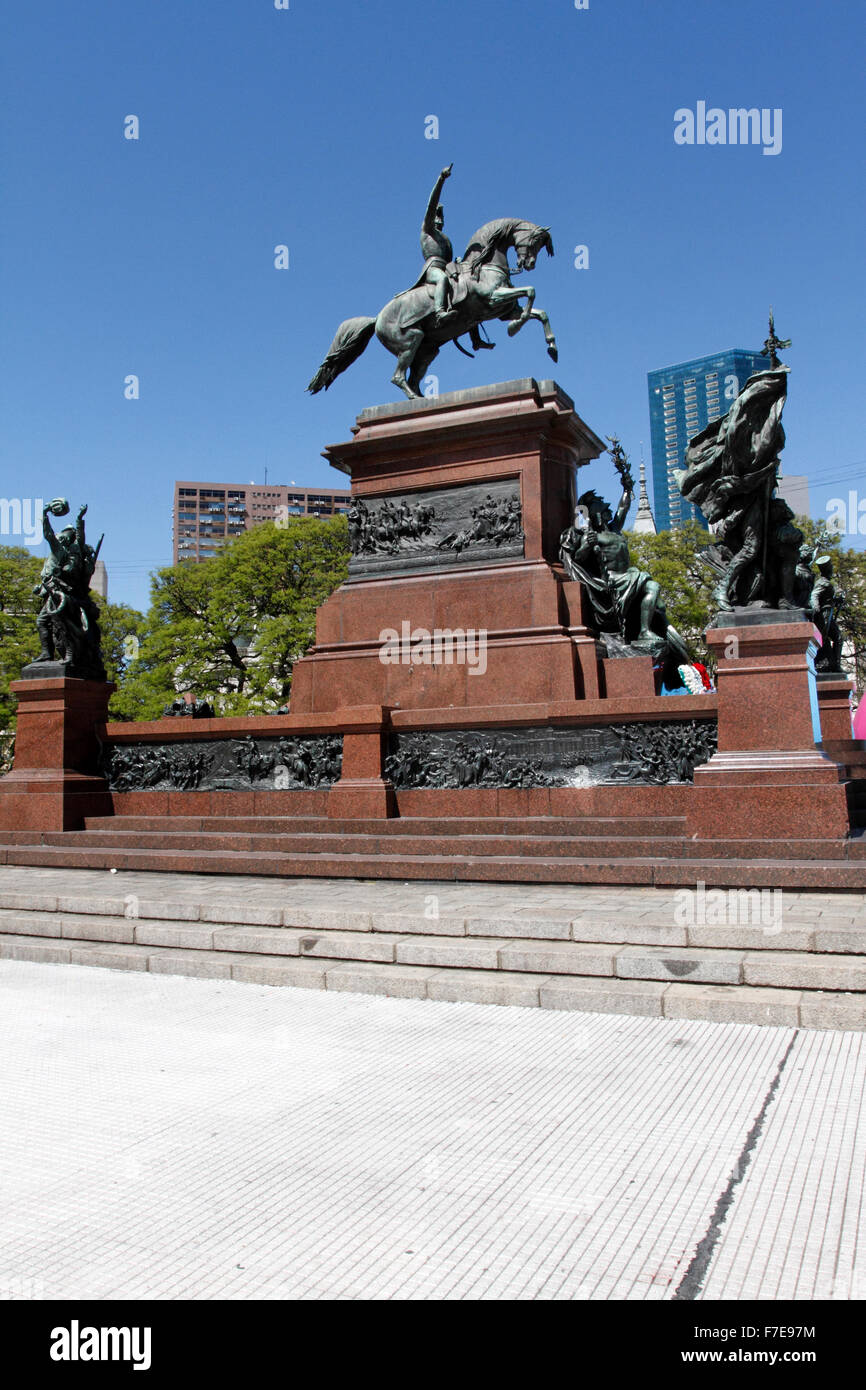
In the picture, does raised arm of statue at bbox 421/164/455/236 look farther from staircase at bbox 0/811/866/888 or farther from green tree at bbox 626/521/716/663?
green tree at bbox 626/521/716/663

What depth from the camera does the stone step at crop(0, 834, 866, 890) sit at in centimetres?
876

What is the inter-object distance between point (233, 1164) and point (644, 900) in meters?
5.20

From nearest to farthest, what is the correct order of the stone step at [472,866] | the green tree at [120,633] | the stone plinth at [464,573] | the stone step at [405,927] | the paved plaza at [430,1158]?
the paved plaza at [430,1158]
the stone step at [405,927]
the stone step at [472,866]
the stone plinth at [464,573]
the green tree at [120,633]

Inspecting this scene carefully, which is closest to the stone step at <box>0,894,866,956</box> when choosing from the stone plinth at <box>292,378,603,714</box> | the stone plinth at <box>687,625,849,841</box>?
the stone plinth at <box>687,625,849,841</box>

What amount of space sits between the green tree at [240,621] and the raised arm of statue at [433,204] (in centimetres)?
2383

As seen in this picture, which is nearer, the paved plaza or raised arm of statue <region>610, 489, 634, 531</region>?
the paved plaza

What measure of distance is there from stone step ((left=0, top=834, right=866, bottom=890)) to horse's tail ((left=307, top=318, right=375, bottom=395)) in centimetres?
866

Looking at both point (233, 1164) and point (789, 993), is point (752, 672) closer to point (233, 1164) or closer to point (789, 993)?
point (789, 993)

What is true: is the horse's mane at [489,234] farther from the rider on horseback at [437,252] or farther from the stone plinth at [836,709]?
the stone plinth at [836,709]

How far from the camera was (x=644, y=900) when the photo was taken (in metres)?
8.84

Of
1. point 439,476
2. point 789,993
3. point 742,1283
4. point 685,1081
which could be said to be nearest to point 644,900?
point 789,993

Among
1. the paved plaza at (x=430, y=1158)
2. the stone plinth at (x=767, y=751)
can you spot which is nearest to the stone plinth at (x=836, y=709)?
the stone plinth at (x=767, y=751)

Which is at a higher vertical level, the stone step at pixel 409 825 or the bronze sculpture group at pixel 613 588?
the bronze sculpture group at pixel 613 588

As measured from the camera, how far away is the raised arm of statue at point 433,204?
16453mm
